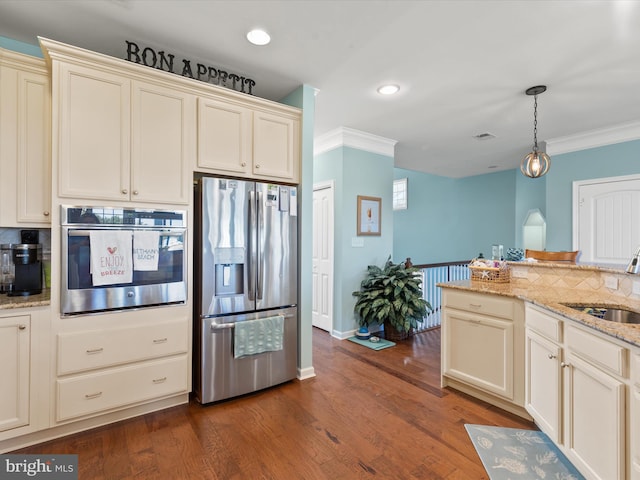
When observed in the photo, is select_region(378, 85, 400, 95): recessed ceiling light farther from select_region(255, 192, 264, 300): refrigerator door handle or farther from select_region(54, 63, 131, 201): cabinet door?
select_region(54, 63, 131, 201): cabinet door

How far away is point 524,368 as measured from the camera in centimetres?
226

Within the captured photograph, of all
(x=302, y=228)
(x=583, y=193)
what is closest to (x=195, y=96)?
→ (x=302, y=228)

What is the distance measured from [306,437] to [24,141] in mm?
2684

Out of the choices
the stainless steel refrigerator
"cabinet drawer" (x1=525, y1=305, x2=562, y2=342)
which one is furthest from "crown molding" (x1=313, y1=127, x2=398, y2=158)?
"cabinet drawer" (x1=525, y1=305, x2=562, y2=342)

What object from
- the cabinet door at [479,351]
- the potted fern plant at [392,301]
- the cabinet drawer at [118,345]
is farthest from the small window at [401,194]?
the cabinet drawer at [118,345]

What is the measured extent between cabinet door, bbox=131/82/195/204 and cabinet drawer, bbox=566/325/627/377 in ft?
8.52

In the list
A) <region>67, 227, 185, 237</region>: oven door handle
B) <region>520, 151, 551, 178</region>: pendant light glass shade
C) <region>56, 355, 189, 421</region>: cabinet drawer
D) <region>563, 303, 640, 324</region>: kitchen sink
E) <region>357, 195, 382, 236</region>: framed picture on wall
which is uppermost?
<region>520, 151, 551, 178</region>: pendant light glass shade

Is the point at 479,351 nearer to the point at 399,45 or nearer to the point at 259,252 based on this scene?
the point at 259,252

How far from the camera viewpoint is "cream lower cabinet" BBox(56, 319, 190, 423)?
2.02 meters

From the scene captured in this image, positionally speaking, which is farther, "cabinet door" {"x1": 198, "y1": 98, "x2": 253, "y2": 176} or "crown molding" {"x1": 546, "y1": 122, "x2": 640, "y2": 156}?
"crown molding" {"x1": 546, "y1": 122, "x2": 640, "y2": 156}

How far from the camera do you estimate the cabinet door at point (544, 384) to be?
6.04ft

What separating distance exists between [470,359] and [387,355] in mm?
1129

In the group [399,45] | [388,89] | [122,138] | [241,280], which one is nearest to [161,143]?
[122,138]

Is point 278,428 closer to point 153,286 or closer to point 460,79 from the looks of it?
point 153,286
